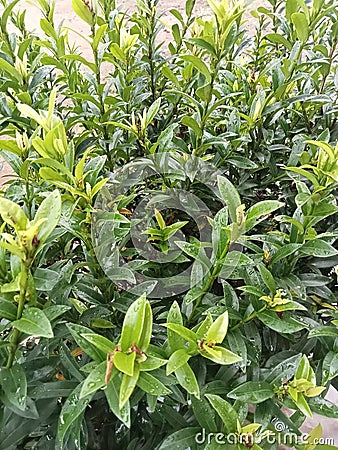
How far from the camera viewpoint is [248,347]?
0.74 metres

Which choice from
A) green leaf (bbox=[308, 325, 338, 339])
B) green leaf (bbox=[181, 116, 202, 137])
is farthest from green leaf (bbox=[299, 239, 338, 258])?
green leaf (bbox=[181, 116, 202, 137])

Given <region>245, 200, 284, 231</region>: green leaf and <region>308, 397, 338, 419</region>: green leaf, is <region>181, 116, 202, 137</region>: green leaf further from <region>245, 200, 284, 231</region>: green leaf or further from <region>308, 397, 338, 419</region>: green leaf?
<region>308, 397, 338, 419</region>: green leaf

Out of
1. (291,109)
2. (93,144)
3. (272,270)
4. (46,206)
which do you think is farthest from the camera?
(291,109)

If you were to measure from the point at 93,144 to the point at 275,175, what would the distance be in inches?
16.4

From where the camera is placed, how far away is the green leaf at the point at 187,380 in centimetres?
57

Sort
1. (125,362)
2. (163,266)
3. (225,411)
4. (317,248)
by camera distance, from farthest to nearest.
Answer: (163,266), (317,248), (225,411), (125,362)

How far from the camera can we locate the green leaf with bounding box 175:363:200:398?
566 mm

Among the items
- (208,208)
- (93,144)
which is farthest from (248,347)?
(93,144)

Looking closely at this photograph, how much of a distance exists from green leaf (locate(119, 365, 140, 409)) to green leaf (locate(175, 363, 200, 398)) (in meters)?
0.07

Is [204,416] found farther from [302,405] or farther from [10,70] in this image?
[10,70]

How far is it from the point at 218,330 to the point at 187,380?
74 millimetres

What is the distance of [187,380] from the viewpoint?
573 mm

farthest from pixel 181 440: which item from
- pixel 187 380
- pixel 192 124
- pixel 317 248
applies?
pixel 192 124

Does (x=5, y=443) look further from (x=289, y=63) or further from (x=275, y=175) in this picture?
(x=289, y=63)
